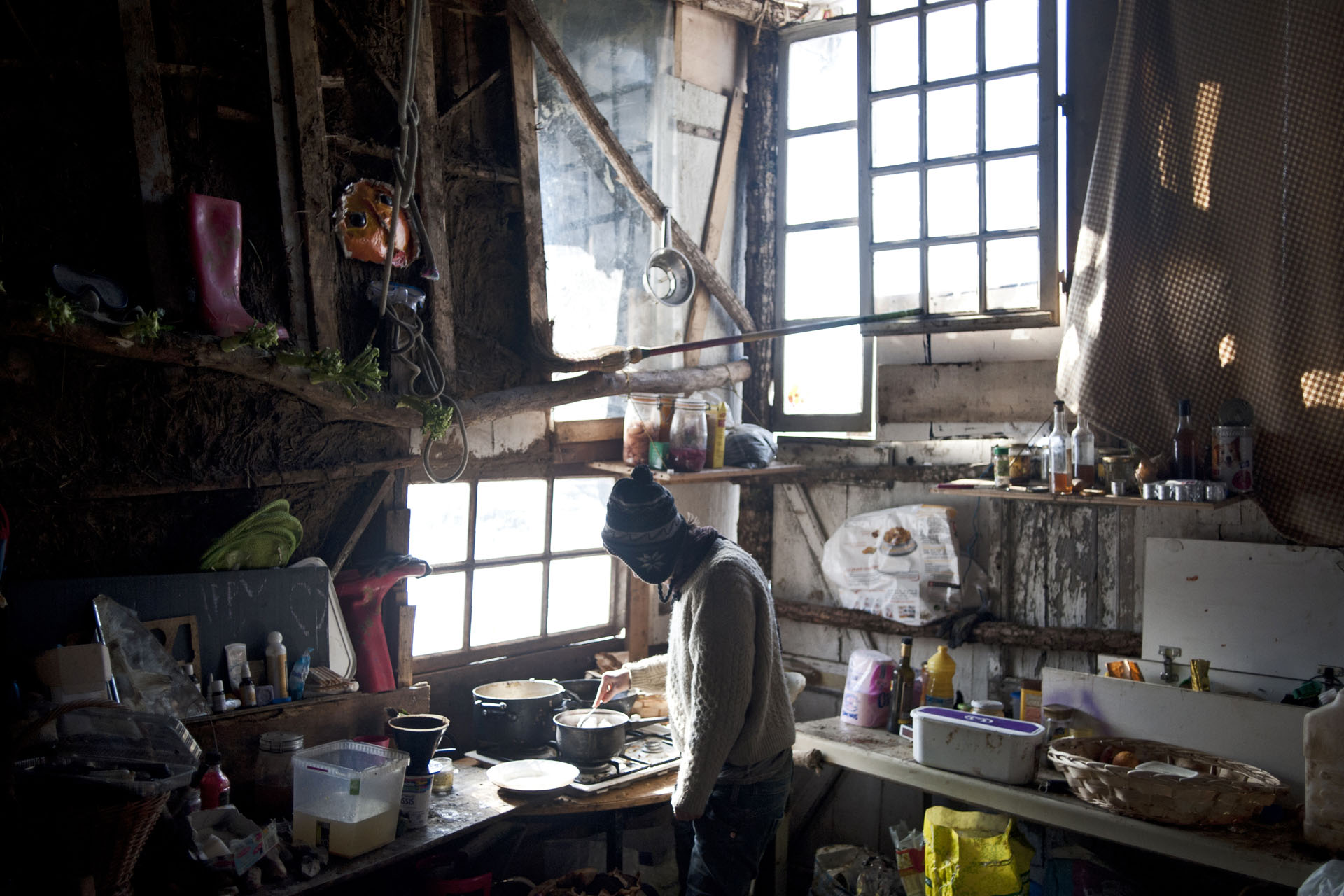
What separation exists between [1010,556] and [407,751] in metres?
2.81

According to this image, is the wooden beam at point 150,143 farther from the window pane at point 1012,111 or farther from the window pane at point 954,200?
the window pane at point 1012,111

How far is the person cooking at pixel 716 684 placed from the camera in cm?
293

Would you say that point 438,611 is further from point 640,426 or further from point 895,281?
point 895,281

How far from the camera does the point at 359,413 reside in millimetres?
3420

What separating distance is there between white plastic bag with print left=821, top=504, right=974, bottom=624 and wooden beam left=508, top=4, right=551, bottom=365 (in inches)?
72.1

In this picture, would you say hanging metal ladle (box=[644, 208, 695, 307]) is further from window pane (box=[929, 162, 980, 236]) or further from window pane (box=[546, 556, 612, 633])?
window pane (box=[546, 556, 612, 633])

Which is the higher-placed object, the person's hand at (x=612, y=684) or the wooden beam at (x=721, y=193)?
the wooden beam at (x=721, y=193)

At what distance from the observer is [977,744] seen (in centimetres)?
362

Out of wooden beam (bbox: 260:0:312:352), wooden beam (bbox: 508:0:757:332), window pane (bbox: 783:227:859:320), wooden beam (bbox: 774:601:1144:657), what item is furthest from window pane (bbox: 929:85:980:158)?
wooden beam (bbox: 260:0:312:352)

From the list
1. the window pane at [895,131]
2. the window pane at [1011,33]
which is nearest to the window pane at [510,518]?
the window pane at [895,131]

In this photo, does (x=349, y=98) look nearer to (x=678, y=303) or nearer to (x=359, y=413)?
(x=359, y=413)

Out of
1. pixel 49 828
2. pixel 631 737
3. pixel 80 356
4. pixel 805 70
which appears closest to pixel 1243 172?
pixel 805 70

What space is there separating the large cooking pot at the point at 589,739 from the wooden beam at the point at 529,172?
1537 millimetres

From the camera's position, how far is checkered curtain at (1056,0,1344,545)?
3.35 meters
